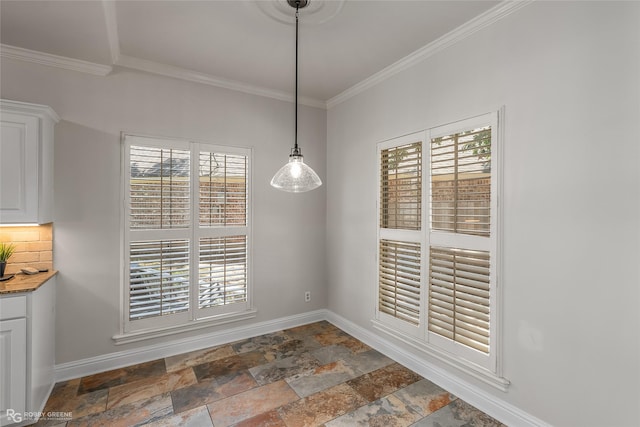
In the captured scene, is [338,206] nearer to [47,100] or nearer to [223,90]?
[223,90]

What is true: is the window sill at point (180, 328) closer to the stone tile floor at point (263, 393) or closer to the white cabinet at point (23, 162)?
the stone tile floor at point (263, 393)

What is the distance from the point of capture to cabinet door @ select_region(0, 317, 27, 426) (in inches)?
78.9

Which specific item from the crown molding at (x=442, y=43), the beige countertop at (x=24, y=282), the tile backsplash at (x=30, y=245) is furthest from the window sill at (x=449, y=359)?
the tile backsplash at (x=30, y=245)

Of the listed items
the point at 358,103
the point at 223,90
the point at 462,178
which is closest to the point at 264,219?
the point at 223,90

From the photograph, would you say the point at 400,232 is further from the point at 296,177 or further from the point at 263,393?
the point at 263,393

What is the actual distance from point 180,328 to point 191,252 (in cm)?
77

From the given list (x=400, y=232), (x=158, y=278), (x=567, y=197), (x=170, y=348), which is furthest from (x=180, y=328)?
(x=567, y=197)

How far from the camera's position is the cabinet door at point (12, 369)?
200 centimetres

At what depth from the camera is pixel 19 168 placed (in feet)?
7.41

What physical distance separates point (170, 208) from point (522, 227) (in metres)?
2.96

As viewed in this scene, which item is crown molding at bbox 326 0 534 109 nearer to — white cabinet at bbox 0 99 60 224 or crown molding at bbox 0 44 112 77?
crown molding at bbox 0 44 112 77

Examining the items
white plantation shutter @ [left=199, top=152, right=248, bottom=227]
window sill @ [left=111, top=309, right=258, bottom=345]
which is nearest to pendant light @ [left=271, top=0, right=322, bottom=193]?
white plantation shutter @ [left=199, top=152, right=248, bottom=227]

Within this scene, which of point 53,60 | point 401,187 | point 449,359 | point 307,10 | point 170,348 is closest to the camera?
point 307,10

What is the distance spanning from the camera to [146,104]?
9.78ft
